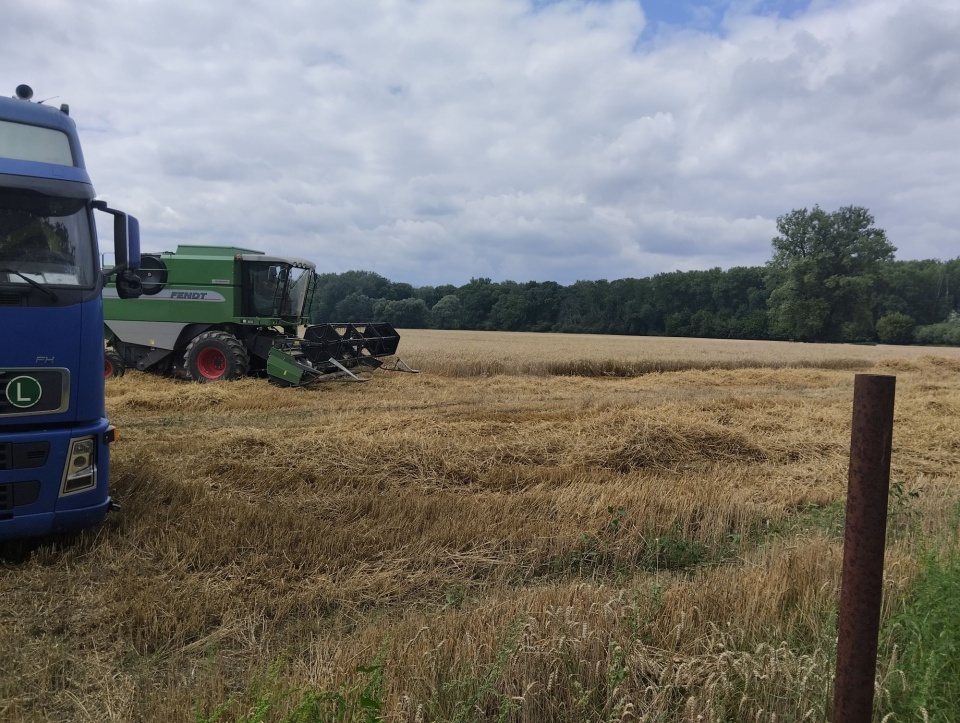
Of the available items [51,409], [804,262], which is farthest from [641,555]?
[804,262]

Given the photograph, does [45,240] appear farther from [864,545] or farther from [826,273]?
[826,273]

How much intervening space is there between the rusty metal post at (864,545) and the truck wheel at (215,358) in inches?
532

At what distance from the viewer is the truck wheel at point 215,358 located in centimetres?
1412

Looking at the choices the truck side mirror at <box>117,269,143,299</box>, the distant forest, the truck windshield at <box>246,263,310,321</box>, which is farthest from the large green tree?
the truck side mirror at <box>117,269,143,299</box>

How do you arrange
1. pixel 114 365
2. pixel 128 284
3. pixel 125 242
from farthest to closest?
1. pixel 114 365
2. pixel 128 284
3. pixel 125 242

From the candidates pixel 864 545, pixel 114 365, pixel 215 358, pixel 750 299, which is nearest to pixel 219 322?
pixel 215 358

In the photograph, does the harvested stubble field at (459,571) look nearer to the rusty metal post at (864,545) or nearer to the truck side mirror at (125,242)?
the rusty metal post at (864,545)

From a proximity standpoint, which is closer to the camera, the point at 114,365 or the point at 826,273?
the point at 114,365

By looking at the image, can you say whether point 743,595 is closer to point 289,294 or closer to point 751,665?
point 751,665

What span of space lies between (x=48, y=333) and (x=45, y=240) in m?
0.66

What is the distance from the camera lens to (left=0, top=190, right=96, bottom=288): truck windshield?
4391 millimetres

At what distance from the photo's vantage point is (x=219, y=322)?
14570mm

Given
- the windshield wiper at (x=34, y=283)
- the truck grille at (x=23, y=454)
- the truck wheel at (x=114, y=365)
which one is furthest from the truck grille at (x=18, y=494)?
the truck wheel at (x=114, y=365)

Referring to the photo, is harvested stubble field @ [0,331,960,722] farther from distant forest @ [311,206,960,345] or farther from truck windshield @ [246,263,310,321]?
distant forest @ [311,206,960,345]
